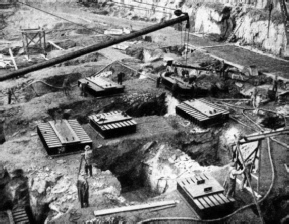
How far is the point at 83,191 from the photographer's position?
9352 mm

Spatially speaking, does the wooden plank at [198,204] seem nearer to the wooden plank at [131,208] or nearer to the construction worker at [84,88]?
the wooden plank at [131,208]

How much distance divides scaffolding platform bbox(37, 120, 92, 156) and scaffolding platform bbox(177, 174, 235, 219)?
4008mm

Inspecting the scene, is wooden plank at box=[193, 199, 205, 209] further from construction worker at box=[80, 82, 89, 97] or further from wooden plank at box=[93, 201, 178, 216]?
construction worker at box=[80, 82, 89, 97]

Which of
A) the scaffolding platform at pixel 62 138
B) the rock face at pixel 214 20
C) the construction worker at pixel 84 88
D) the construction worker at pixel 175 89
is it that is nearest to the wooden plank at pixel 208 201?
the scaffolding platform at pixel 62 138

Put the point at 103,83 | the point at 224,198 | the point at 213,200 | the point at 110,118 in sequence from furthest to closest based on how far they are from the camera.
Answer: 1. the point at 103,83
2. the point at 110,118
3. the point at 224,198
4. the point at 213,200

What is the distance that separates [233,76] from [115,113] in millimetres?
7684

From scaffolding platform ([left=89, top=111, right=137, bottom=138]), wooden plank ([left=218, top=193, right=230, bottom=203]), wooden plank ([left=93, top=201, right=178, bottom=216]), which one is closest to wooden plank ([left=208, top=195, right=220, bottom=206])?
wooden plank ([left=218, top=193, right=230, bottom=203])

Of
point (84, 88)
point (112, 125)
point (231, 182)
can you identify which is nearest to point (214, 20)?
point (84, 88)

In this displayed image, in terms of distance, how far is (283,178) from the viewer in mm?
10891

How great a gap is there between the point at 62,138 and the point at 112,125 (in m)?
1.93

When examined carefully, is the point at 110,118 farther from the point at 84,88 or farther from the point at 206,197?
the point at 206,197

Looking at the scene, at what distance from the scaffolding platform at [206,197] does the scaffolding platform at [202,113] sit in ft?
14.4

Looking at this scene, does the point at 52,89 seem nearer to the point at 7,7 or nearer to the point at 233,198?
the point at 233,198

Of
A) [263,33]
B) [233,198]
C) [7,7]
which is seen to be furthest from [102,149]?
[7,7]
